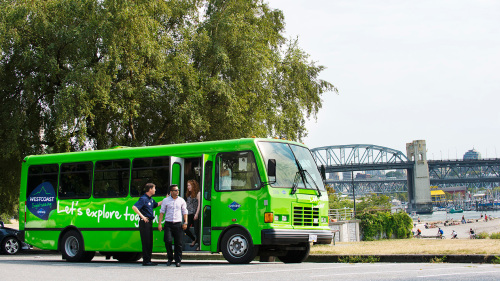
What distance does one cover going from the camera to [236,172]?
13.0 meters

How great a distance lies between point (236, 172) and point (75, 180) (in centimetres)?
487

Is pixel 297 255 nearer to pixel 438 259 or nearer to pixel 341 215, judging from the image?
pixel 438 259

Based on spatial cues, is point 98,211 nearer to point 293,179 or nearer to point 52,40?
point 293,179

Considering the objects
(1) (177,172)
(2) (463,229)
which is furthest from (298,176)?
(2) (463,229)

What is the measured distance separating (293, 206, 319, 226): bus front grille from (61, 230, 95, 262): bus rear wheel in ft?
18.2

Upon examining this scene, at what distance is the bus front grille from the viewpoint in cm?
1294

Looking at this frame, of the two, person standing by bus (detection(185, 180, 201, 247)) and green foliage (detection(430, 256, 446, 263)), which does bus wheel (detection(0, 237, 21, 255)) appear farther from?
green foliage (detection(430, 256, 446, 263))

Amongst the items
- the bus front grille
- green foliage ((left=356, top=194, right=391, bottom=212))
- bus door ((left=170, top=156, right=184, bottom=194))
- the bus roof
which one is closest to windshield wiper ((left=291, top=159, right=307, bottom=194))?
the bus front grille

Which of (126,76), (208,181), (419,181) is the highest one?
(419,181)

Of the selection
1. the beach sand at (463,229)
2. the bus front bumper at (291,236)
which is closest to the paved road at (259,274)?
the bus front bumper at (291,236)

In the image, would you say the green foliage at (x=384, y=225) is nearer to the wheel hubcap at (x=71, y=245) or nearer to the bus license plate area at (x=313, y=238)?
the wheel hubcap at (x=71, y=245)

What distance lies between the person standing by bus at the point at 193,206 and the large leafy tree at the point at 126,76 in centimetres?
818

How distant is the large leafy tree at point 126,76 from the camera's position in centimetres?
2078

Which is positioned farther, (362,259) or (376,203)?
(376,203)
